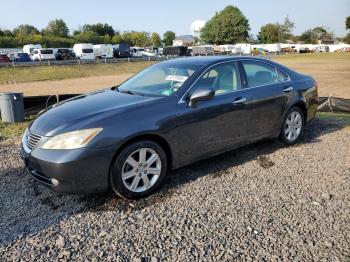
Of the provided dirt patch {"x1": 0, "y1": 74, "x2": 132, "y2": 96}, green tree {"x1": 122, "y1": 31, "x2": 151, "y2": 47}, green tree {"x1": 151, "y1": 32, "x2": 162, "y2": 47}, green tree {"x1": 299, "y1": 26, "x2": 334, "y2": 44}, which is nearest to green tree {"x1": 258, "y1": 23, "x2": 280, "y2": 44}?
green tree {"x1": 299, "y1": 26, "x2": 334, "y2": 44}

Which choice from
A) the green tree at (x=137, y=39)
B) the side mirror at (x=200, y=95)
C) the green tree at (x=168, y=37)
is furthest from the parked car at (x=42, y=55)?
the green tree at (x=168, y=37)

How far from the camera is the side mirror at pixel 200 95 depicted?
437 cm

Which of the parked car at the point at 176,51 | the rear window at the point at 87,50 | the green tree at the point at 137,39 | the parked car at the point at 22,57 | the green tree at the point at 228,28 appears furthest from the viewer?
the green tree at the point at 228,28

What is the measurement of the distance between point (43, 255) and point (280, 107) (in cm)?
401

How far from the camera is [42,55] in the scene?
46969mm

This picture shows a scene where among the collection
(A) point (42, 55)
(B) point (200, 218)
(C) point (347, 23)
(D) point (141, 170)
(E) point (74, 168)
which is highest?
(C) point (347, 23)

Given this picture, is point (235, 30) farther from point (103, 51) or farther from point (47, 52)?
point (47, 52)

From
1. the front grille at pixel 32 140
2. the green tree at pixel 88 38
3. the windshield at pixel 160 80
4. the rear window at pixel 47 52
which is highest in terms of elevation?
the green tree at pixel 88 38

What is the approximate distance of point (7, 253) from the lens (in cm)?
312

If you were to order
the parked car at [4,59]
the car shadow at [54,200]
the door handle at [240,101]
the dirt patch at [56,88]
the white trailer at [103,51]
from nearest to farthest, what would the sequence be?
the car shadow at [54,200], the door handle at [240,101], the dirt patch at [56,88], the parked car at [4,59], the white trailer at [103,51]

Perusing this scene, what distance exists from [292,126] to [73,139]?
373cm

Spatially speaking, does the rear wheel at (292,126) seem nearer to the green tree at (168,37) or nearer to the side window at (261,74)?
the side window at (261,74)

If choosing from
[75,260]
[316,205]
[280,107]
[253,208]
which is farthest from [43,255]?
[280,107]

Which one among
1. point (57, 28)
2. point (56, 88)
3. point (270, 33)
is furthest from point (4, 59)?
point (270, 33)
